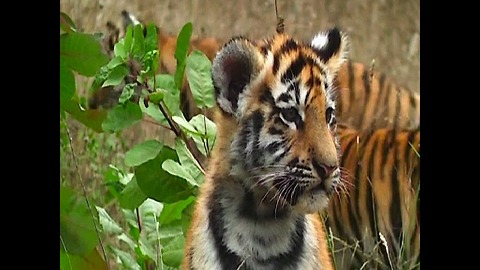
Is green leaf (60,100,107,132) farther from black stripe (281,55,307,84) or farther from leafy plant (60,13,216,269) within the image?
black stripe (281,55,307,84)

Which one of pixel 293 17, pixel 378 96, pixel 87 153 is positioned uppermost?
pixel 293 17

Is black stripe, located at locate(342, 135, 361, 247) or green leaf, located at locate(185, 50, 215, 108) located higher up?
green leaf, located at locate(185, 50, 215, 108)

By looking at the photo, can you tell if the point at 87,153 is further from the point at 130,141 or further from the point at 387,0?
the point at 387,0

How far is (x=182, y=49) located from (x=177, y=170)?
0.77 ft

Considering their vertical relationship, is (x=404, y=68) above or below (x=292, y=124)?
above

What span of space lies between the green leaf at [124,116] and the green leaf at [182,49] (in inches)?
3.8

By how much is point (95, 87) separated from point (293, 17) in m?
0.41

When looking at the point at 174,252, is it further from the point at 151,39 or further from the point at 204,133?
the point at 151,39

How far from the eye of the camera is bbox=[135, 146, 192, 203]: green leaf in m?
1.65

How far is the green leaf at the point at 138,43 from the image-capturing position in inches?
65.6

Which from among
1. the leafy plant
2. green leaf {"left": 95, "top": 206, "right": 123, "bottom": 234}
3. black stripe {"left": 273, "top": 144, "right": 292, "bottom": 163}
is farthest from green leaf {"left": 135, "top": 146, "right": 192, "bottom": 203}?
black stripe {"left": 273, "top": 144, "right": 292, "bottom": 163}

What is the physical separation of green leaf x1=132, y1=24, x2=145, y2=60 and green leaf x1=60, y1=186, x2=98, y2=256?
44 centimetres

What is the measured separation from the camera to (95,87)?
1679 mm
